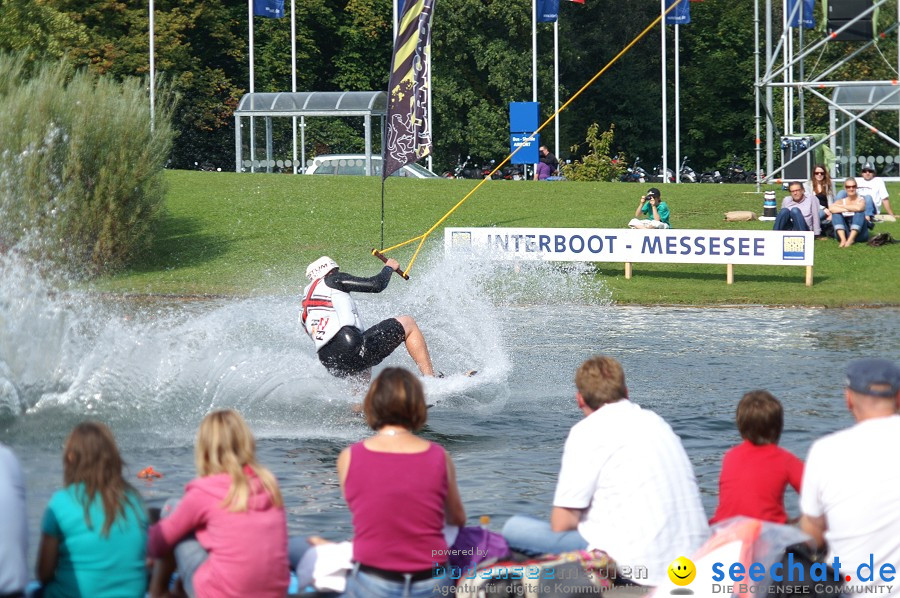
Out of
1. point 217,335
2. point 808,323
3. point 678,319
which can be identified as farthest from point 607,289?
point 217,335

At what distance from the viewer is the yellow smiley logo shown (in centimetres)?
588

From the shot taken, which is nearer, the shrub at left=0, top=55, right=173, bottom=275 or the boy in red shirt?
the boy in red shirt

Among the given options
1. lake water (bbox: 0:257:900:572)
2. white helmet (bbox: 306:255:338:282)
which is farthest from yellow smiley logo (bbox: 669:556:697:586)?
white helmet (bbox: 306:255:338:282)

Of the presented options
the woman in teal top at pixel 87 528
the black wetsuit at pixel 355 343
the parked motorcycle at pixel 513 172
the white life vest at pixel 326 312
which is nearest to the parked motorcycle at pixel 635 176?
the parked motorcycle at pixel 513 172

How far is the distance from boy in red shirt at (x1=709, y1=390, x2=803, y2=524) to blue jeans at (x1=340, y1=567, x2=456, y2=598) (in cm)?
169

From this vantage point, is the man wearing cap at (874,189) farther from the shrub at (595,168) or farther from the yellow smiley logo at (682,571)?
the yellow smiley logo at (682,571)

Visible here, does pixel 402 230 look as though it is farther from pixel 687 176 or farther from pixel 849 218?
pixel 687 176

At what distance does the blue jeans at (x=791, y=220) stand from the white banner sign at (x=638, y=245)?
185cm

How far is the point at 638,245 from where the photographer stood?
2473cm

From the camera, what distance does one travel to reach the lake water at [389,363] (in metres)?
10.2

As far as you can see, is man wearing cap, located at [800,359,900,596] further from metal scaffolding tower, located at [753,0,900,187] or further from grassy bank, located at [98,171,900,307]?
metal scaffolding tower, located at [753,0,900,187]

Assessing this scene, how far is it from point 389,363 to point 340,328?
2754mm

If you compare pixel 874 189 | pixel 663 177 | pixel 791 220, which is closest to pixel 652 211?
pixel 791 220

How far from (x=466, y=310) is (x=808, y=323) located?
6116 mm
